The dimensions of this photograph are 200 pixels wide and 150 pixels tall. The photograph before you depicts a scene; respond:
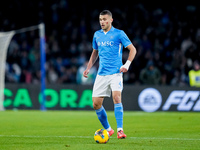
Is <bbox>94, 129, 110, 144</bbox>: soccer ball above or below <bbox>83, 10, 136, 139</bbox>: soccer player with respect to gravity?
below

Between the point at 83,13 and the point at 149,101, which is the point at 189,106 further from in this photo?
the point at 83,13

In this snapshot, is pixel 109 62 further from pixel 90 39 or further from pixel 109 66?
pixel 90 39

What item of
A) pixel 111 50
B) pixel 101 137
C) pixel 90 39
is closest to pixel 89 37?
pixel 90 39

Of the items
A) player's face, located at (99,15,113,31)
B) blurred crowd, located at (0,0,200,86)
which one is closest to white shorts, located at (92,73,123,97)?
player's face, located at (99,15,113,31)

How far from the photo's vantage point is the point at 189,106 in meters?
16.7

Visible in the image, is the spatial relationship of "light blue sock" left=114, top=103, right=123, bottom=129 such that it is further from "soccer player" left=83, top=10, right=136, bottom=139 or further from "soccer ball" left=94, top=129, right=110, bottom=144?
"soccer ball" left=94, top=129, right=110, bottom=144

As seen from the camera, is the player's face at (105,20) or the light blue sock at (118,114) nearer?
the light blue sock at (118,114)

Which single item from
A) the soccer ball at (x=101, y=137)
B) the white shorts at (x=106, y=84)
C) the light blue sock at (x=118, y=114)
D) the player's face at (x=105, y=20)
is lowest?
the soccer ball at (x=101, y=137)

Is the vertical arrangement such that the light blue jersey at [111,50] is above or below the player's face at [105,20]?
below

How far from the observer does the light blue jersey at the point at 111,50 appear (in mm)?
8445

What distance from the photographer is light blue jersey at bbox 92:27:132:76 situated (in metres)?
8.45

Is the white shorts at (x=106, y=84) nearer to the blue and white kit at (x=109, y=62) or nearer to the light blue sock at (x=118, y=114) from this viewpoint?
the blue and white kit at (x=109, y=62)

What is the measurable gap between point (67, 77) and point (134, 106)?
16.1 feet

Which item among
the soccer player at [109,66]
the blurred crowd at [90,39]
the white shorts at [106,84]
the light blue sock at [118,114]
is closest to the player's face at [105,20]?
the soccer player at [109,66]
